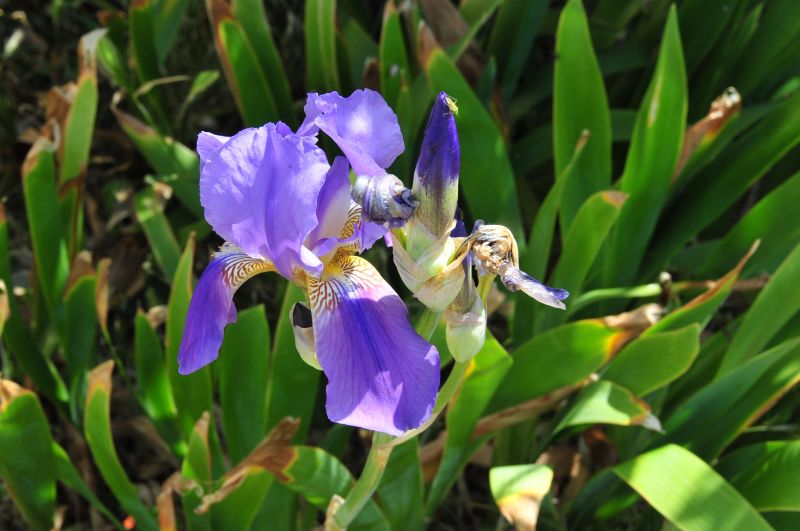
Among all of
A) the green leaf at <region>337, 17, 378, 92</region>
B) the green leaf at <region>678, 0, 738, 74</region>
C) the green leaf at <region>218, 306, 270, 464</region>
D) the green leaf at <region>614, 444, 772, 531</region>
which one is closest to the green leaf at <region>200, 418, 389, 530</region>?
the green leaf at <region>218, 306, 270, 464</region>

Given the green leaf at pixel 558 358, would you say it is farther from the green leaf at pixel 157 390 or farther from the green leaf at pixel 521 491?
the green leaf at pixel 157 390

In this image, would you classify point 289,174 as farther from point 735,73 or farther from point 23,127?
point 23,127

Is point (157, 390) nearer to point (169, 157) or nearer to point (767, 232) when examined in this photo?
point (169, 157)

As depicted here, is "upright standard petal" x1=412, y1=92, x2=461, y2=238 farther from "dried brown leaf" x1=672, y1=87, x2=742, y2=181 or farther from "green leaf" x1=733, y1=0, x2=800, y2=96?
"green leaf" x1=733, y1=0, x2=800, y2=96

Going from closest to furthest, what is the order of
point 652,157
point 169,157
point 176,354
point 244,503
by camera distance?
point 244,503, point 176,354, point 652,157, point 169,157

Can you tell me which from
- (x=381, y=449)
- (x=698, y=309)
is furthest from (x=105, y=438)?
(x=698, y=309)

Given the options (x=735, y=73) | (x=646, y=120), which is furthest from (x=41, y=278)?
(x=735, y=73)

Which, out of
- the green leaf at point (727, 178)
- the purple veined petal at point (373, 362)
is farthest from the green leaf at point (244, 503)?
the green leaf at point (727, 178)
